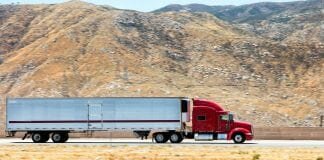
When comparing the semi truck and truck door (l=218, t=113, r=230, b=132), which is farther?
truck door (l=218, t=113, r=230, b=132)

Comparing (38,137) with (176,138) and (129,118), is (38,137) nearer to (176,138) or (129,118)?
(129,118)

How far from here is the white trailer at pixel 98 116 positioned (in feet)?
165

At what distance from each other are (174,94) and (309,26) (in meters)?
75.6

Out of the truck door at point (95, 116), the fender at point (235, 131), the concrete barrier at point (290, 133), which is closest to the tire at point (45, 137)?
the truck door at point (95, 116)

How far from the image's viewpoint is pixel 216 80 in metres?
98.6

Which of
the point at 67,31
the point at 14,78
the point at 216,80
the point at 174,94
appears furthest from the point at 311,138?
the point at 67,31

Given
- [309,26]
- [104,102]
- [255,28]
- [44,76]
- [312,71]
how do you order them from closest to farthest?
[104,102] < [44,76] < [312,71] < [309,26] < [255,28]

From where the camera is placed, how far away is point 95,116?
51281 millimetres

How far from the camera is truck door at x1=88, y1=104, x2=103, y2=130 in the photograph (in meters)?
51.2

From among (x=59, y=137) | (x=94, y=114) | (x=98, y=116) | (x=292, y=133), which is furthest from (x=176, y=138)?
(x=292, y=133)

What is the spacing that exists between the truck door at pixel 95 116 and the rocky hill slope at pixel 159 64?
116 feet

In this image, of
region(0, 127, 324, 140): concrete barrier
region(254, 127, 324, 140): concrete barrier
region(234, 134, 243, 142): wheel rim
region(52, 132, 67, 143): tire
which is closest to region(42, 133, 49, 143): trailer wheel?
region(52, 132, 67, 143): tire

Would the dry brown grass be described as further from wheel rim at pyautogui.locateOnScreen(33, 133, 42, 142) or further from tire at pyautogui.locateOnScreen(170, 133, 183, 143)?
wheel rim at pyautogui.locateOnScreen(33, 133, 42, 142)

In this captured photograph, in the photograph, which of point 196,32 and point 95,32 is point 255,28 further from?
point 95,32
